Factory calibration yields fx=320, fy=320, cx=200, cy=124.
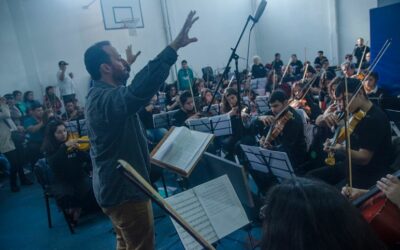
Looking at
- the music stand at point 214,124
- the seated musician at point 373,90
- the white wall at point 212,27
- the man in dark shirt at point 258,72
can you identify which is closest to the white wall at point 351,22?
the man in dark shirt at point 258,72

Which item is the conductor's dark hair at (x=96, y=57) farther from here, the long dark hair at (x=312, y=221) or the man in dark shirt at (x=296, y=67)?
the man in dark shirt at (x=296, y=67)

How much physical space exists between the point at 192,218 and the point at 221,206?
0.64 ft

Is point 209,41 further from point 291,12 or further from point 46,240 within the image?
point 46,240

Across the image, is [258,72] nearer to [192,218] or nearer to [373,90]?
[373,90]

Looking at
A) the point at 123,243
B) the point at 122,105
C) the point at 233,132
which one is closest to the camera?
the point at 122,105

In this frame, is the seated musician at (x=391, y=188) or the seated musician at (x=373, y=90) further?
the seated musician at (x=373, y=90)

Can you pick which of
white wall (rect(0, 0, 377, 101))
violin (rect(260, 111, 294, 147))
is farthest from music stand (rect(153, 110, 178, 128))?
white wall (rect(0, 0, 377, 101))

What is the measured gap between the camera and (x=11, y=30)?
7.55 m

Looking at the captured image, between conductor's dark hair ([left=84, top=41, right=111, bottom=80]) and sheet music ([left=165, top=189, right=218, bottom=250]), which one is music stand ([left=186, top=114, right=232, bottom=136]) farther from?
conductor's dark hair ([left=84, top=41, right=111, bottom=80])

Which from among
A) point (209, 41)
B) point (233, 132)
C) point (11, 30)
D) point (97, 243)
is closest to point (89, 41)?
point (11, 30)

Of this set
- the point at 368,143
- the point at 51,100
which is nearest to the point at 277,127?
the point at 368,143

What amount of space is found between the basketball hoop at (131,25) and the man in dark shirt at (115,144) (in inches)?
340

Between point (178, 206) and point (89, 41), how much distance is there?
8.44 meters

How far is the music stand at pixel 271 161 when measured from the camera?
2407 mm
